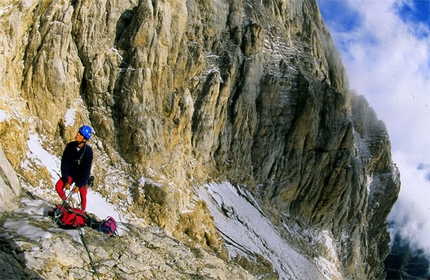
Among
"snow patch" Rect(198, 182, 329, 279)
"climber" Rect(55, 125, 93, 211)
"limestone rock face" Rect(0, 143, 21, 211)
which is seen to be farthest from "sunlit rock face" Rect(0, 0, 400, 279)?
"climber" Rect(55, 125, 93, 211)

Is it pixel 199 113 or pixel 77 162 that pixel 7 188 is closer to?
pixel 77 162

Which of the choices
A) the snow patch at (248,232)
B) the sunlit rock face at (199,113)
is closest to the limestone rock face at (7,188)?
the sunlit rock face at (199,113)

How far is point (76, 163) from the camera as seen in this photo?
9281 millimetres

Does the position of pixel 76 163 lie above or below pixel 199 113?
below

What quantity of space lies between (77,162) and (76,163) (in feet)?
0.20

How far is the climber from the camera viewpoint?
9156mm

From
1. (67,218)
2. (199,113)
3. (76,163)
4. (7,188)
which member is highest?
(199,113)

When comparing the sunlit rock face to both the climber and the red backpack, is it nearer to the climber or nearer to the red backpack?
the climber

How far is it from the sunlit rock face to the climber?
44.2 feet

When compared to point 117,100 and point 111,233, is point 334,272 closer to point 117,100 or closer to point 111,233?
point 117,100

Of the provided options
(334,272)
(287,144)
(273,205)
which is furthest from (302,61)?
(334,272)

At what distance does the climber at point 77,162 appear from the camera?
916cm

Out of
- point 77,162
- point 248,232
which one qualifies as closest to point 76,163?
point 77,162

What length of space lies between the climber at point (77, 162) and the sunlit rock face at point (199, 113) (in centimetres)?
1347
